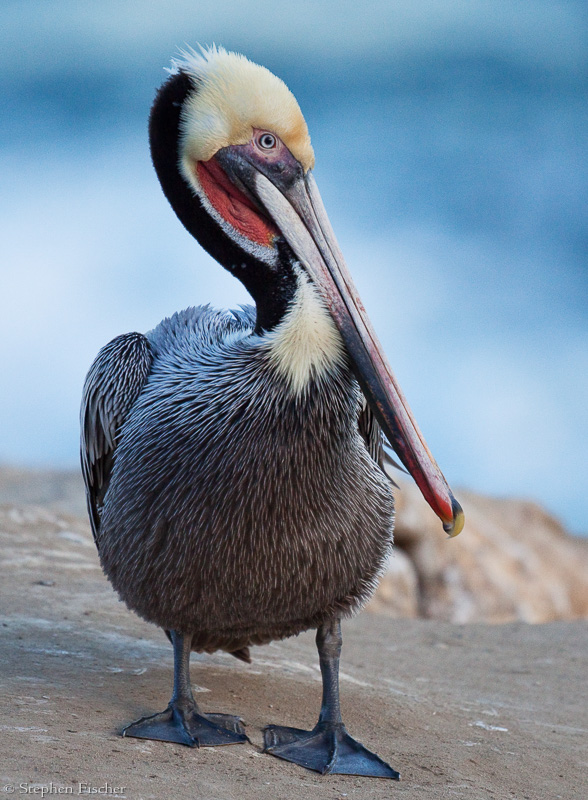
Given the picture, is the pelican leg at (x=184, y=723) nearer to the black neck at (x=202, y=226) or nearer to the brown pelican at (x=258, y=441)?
the brown pelican at (x=258, y=441)

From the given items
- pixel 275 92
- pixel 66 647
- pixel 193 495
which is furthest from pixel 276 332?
pixel 66 647

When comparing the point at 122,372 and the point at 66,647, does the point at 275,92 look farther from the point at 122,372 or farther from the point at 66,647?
the point at 66,647

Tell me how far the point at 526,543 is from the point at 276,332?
10879 millimetres

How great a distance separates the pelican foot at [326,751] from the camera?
418cm

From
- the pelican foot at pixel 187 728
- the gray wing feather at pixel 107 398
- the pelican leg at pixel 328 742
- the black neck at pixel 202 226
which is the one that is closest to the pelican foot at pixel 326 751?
the pelican leg at pixel 328 742

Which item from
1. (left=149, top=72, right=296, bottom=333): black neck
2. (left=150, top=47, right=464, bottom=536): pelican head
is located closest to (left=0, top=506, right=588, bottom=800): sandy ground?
(left=150, top=47, right=464, bottom=536): pelican head

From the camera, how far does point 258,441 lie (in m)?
4.01

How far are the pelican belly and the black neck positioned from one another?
0.21m

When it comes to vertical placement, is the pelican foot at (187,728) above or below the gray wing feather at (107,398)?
below

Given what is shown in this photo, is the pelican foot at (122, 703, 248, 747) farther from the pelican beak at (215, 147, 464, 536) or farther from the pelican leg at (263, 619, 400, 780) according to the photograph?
the pelican beak at (215, 147, 464, 536)

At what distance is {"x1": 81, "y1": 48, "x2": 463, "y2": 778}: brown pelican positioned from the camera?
4004 millimetres

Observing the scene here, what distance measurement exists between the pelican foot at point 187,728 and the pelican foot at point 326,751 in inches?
7.0

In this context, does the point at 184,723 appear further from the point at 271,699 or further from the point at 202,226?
the point at 202,226

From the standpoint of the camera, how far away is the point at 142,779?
3625 millimetres
